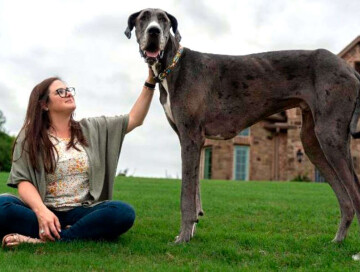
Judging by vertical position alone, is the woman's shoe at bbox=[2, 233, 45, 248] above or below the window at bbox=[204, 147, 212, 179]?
below

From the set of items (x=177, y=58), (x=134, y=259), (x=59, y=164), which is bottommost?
(x=134, y=259)

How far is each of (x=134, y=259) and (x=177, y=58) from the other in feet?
6.79

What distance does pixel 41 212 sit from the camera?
4723 millimetres

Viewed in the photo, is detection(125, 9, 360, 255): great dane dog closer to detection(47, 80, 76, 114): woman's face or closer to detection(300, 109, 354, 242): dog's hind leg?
detection(300, 109, 354, 242): dog's hind leg

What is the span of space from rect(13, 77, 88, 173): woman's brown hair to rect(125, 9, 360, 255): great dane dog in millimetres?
1031

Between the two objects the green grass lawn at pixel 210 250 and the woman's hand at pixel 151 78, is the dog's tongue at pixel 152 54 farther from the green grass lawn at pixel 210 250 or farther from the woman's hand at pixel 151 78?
the green grass lawn at pixel 210 250

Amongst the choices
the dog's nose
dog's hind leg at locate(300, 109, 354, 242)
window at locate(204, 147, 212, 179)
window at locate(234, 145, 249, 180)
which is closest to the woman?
the dog's nose

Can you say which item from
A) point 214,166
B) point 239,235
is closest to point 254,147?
point 214,166

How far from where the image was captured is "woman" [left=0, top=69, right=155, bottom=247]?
16.2 feet

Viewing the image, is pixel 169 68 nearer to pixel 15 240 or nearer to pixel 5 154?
pixel 15 240

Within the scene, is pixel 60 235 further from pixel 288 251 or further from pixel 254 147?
pixel 254 147

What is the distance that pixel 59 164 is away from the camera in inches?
201

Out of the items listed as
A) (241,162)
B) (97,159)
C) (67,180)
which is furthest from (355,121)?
(241,162)

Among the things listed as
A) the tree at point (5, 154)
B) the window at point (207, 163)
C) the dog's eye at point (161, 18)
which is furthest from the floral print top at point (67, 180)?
the tree at point (5, 154)
